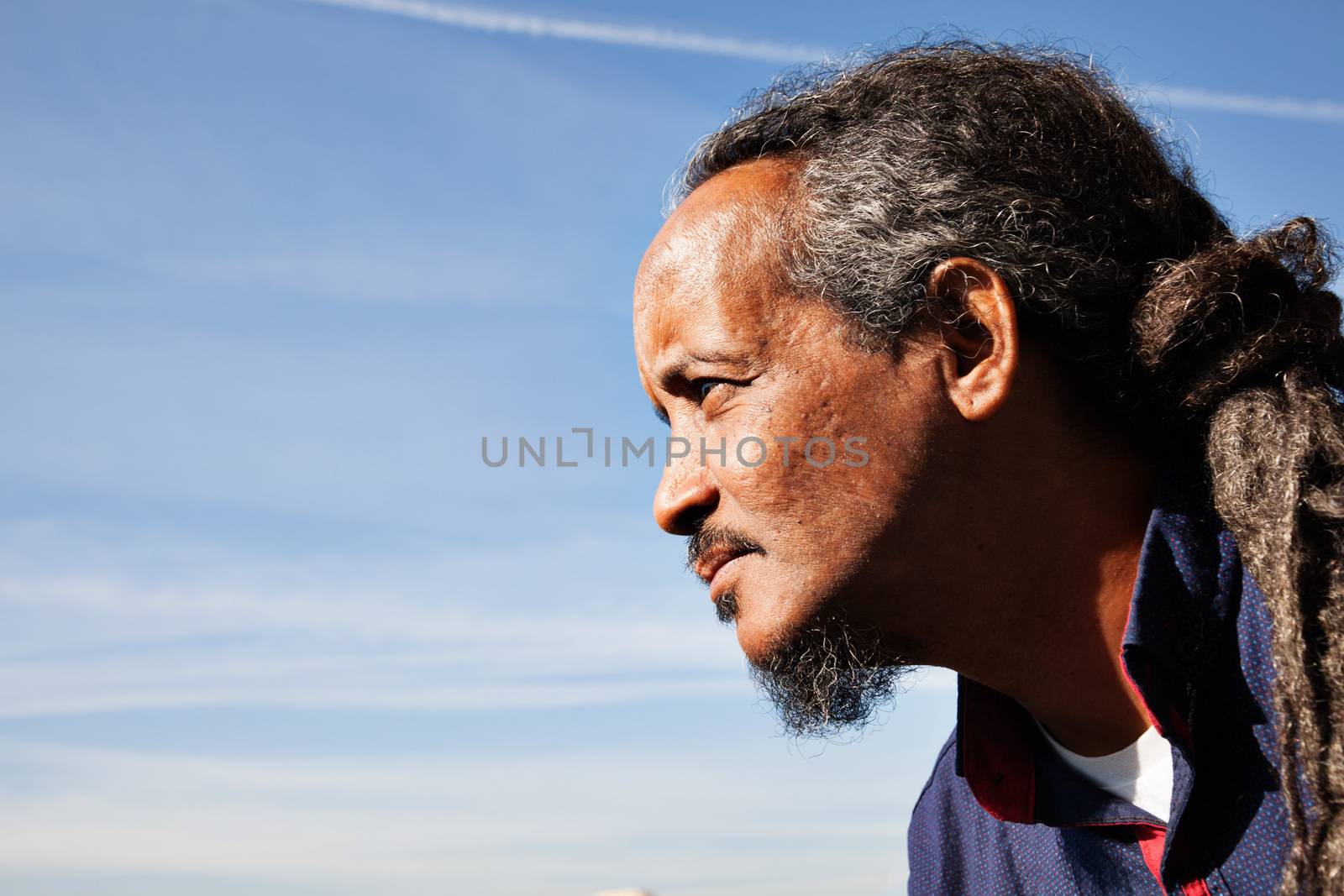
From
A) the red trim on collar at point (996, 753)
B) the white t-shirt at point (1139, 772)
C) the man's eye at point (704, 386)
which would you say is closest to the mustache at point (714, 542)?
the man's eye at point (704, 386)

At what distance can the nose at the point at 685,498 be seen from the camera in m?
3.33

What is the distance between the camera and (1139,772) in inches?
124

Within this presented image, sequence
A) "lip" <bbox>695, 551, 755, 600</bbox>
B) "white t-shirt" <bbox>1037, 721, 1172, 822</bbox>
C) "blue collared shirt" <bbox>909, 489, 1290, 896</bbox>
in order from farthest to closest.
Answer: "lip" <bbox>695, 551, 755, 600</bbox>, "white t-shirt" <bbox>1037, 721, 1172, 822</bbox>, "blue collared shirt" <bbox>909, 489, 1290, 896</bbox>

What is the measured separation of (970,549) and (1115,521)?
392 millimetres

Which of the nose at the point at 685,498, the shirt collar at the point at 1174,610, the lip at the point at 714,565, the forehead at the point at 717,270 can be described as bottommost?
the shirt collar at the point at 1174,610

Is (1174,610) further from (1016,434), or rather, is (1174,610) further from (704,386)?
(704,386)

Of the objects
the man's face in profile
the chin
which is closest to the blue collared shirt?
the man's face in profile

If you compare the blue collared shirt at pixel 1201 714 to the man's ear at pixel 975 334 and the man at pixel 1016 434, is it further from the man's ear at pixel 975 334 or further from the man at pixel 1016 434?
the man's ear at pixel 975 334

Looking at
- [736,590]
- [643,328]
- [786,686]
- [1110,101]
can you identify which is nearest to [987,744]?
[786,686]

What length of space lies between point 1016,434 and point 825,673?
837 millimetres

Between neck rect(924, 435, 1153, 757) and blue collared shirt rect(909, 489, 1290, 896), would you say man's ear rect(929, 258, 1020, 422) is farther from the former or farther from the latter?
blue collared shirt rect(909, 489, 1290, 896)

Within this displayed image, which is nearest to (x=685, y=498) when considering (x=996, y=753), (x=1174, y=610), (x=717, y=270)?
(x=717, y=270)

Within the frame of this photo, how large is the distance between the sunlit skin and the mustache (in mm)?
23

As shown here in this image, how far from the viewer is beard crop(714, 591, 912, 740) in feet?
10.5
